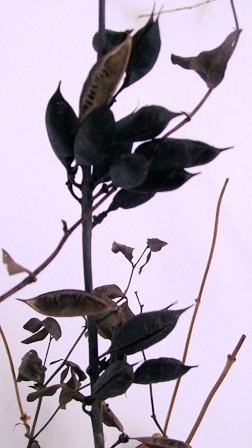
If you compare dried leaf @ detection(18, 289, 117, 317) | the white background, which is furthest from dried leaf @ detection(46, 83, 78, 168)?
the white background

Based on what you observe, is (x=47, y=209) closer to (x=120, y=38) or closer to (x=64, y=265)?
(x=64, y=265)

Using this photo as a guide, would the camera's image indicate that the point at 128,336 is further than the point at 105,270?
No

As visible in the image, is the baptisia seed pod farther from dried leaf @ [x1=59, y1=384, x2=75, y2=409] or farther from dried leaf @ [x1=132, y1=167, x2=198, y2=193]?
dried leaf @ [x1=59, y1=384, x2=75, y2=409]

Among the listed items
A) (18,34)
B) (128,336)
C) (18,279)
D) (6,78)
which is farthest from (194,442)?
(18,34)

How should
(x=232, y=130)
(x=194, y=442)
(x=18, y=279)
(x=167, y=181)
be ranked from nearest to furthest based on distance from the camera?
(x=167, y=181), (x=18, y=279), (x=194, y=442), (x=232, y=130)

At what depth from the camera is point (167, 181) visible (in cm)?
41

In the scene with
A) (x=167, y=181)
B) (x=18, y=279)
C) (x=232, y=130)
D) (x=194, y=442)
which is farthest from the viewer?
(x=232, y=130)

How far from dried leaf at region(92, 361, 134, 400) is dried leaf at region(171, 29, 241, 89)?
31 cm

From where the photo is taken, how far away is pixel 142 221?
1104 mm

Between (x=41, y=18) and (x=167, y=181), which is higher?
(x=41, y=18)

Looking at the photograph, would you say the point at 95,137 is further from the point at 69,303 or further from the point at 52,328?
the point at 52,328

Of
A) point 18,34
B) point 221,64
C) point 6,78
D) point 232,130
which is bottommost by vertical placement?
point 221,64

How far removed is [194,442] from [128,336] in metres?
0.66

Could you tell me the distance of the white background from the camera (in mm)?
928
